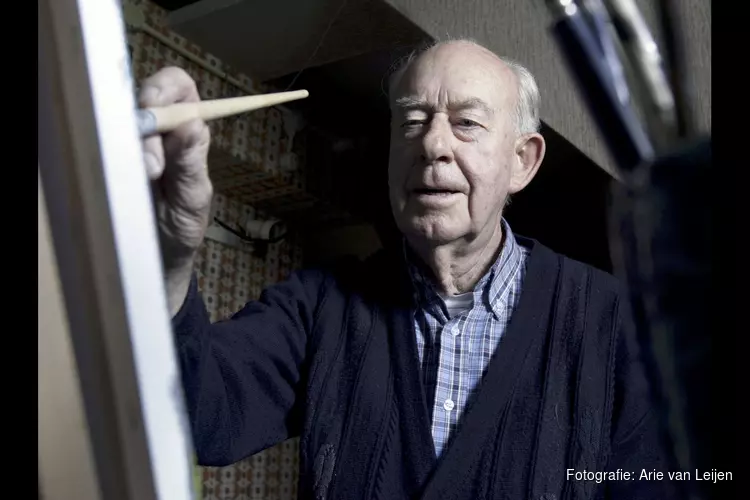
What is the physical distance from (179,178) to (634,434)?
0.29 metres

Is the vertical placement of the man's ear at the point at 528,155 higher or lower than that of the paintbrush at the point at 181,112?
higher

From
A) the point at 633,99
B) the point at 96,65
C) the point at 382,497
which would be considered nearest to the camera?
the point at 96,65

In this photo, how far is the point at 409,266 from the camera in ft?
1.55

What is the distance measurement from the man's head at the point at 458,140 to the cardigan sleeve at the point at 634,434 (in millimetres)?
126

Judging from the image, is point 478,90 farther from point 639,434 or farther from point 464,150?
point 639,434

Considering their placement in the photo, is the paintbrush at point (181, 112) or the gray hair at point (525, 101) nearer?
the paintbrush at point (181, 112)

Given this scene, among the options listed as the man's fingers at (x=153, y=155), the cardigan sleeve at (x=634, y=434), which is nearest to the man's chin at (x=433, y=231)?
the cardigan sleeve at (x=634, y=434)

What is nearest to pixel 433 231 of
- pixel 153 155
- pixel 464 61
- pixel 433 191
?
pixel 433 191

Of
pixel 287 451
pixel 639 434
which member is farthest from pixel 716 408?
pixel 287 451

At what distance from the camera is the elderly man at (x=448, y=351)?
385 millimetres

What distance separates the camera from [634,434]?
0.35 meters

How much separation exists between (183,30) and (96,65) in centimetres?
29

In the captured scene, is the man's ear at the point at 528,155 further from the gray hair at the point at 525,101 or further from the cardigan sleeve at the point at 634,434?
the cardigan sleeve at the point at 634,434

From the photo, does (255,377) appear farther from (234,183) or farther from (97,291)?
(97,291)
